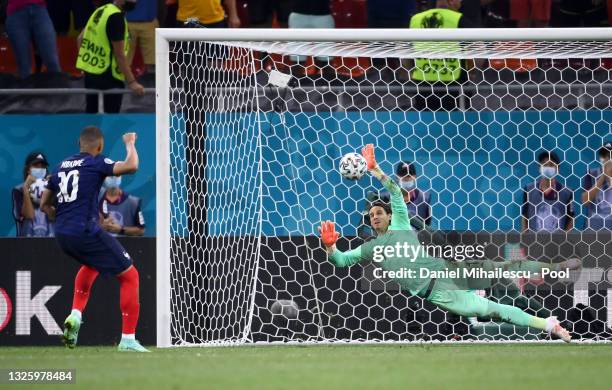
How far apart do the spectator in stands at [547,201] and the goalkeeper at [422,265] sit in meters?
0.55

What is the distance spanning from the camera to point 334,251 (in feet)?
38.6

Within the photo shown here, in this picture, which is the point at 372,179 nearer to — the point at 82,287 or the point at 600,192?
the point at 600,192

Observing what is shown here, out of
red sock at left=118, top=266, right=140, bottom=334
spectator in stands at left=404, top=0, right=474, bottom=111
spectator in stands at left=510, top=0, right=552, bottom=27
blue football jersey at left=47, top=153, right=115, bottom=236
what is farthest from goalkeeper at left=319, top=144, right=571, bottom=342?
spectator in stands at left=510, top=0, right=552, bottom=27

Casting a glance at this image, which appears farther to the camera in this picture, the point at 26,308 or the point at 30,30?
the point at 30,30

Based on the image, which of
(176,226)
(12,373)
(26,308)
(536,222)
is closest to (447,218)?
(536,222)

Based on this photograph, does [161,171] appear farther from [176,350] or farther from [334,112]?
[334,112]

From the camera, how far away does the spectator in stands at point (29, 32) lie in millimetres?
15297

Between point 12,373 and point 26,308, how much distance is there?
3950 mm

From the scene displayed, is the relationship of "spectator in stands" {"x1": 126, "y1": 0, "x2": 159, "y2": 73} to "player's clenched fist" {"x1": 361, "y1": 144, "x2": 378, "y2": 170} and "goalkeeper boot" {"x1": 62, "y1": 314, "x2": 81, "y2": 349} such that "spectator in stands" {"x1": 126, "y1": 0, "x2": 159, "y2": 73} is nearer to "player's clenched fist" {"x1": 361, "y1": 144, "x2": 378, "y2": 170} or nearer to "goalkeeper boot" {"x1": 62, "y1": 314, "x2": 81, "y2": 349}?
"player's clenched fist" {"x1": 361, "y1": 144, "x2": 378, "y2": 170}

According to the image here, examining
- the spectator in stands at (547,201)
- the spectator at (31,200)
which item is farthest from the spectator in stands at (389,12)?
the spectator at (31,200)

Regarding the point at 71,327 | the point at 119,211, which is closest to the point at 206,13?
the point at 119,211

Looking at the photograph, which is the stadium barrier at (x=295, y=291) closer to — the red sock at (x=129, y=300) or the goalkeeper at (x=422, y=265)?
the goalkeeper at (x=422, y=265)

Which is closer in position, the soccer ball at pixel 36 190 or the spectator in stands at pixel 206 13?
the soccer ball at pixel 36 190

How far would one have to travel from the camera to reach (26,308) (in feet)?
42.4
